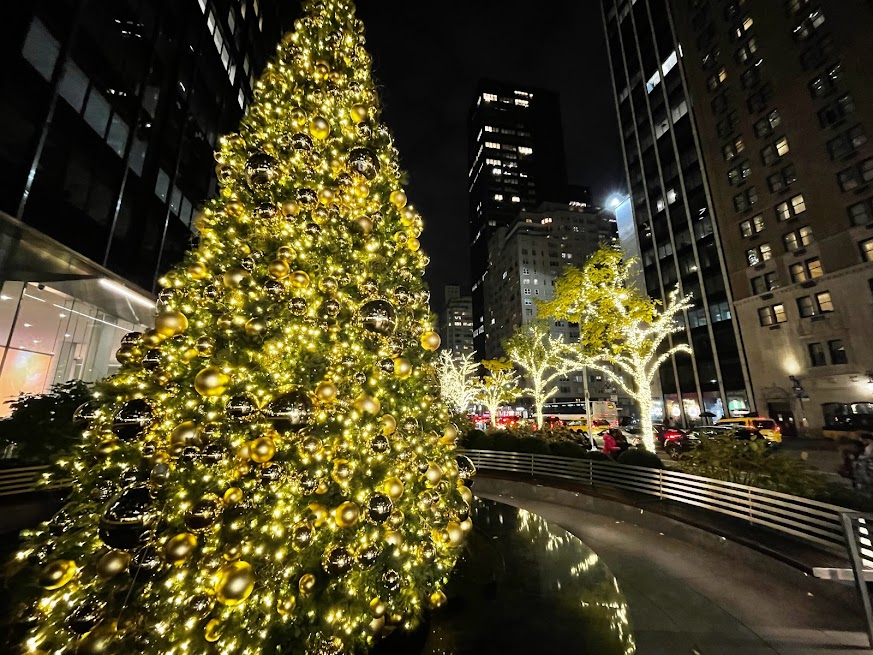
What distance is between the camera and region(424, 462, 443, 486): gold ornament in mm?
4094

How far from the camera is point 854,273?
24656 mm

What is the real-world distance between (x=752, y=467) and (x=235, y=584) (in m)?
9.38

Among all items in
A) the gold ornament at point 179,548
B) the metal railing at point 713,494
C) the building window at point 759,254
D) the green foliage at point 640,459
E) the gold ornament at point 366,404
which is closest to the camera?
the gold ornament at point 179,548

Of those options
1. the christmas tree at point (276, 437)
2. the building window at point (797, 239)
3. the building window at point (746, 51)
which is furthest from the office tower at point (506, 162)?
the christmas tree at point (276, 437)

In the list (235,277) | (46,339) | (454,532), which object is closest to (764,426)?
(454,532)

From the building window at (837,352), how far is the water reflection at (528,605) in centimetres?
3200

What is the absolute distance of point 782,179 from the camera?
29.9m

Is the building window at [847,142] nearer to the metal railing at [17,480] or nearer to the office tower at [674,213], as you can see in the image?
the office tower at [674,213]

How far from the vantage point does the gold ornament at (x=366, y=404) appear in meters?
3.58

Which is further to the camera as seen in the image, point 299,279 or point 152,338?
point 299,279

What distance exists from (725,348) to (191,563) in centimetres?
4477

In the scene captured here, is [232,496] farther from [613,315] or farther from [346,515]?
[613,315]

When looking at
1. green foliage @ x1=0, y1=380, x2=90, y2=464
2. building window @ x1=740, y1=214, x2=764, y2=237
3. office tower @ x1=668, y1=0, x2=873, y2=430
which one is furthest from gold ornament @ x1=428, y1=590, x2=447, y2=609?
building window @ x1=740, y1=214, x2=764, y2=237

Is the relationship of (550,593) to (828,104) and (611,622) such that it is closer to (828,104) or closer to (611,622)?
(611,622)
